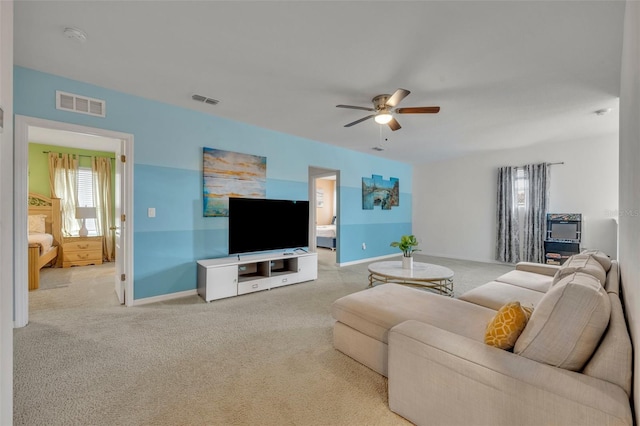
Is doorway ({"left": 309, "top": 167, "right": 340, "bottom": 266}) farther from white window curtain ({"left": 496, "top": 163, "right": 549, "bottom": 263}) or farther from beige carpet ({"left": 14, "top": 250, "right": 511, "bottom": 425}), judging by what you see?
white window curtain ({"left": 496, "top": 163, "right": 549, "bottom": 263})

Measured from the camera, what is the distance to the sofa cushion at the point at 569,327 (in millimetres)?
1123

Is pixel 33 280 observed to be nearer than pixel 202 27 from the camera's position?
No

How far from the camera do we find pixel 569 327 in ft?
3.76

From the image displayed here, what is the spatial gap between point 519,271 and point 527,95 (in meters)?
2.04

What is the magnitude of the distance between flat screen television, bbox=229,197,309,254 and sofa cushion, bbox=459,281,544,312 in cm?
260

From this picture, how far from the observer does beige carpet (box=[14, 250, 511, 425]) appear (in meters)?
1.59

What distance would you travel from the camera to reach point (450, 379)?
4.23ft

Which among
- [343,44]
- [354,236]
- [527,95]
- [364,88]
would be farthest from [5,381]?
[354,236]

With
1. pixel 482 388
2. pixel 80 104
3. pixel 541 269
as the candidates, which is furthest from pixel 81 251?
pixel 541 269

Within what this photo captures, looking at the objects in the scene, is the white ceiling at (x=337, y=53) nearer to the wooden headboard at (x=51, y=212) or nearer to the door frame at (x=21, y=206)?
the door frame at (x=21, y=206)

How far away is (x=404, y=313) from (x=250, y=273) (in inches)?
107

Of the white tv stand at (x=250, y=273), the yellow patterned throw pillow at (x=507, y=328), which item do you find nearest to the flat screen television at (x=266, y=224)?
the white tv stand at (x=250, y=273)

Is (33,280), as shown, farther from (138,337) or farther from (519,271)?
(519,271)

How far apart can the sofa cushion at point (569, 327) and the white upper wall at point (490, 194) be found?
17.3ft
